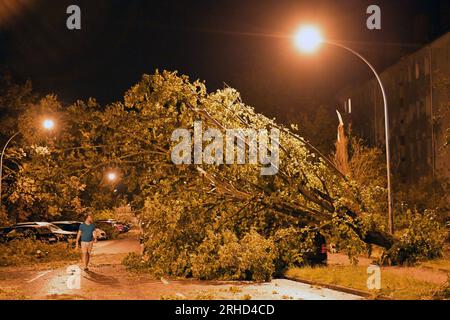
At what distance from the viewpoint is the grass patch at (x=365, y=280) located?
12.4 metres

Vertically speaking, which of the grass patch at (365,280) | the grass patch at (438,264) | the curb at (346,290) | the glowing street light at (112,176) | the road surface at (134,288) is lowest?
the road surface at (134,288)

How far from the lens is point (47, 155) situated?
54.6ft

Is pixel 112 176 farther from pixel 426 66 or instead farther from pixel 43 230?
pixel 426 66

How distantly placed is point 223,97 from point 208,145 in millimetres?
1386

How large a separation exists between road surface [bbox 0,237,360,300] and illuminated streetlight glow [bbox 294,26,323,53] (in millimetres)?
6926

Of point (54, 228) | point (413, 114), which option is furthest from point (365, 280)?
point (413, 114)

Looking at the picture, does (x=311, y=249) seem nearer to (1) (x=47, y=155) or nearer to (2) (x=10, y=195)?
(1) (x=47, y=155)

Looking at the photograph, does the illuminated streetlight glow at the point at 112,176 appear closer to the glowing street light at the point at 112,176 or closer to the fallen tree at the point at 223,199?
the glowing street light at the point at 112,176

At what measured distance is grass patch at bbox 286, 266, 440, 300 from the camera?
40.6 feet

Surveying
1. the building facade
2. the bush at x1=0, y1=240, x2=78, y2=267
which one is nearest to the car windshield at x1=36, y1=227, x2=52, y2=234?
A: the bush at x1=0, y1=240, x2=78, y2=267

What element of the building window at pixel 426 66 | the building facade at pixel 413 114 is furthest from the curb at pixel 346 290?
the building window at pixel 426 66

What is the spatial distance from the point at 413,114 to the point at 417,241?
32.7 metres
